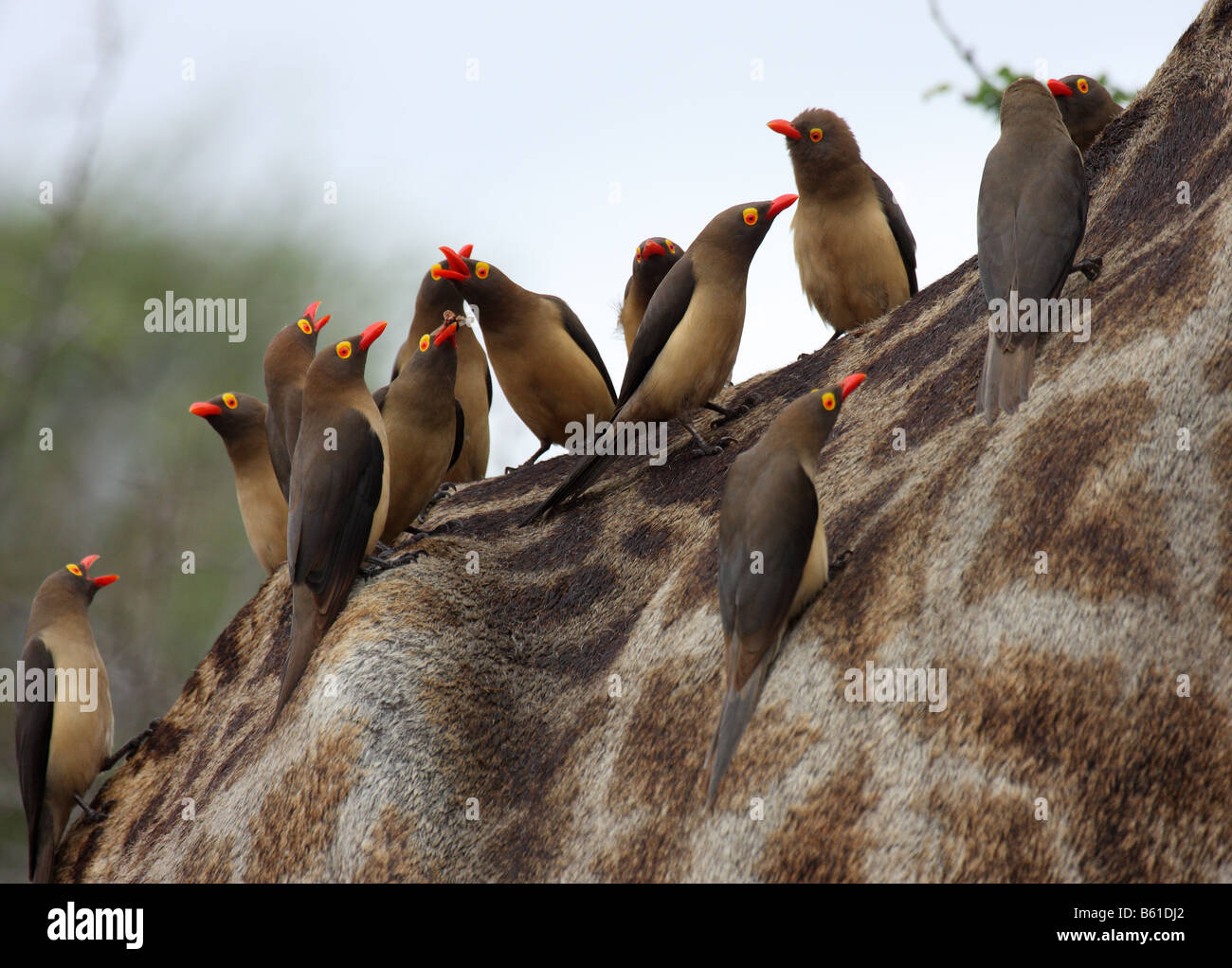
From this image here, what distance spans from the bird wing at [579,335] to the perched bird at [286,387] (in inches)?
85.4

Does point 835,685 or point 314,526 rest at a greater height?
point 314,526

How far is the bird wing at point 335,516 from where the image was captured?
8148 mm

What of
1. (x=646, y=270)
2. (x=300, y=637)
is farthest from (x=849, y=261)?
(x=300, y=637)

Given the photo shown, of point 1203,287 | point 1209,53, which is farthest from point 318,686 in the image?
point 1209,53

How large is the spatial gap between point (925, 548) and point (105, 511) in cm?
2253

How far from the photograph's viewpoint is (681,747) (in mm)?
6781

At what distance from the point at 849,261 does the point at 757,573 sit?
5.71 m

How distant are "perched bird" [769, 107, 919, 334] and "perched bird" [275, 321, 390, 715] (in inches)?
187

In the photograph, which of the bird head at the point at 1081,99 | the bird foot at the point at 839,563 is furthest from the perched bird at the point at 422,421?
the bird head at the point at 1081,99

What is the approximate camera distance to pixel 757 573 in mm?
6164

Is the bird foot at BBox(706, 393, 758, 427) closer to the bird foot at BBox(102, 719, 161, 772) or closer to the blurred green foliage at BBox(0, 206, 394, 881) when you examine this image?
the bird foot at BBox(102, 719, 161, 772)

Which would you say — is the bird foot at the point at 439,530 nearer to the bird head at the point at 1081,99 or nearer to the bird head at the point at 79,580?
the bird head at the point at 79,580
